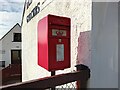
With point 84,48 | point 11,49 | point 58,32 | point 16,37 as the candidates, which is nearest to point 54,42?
point 58,32

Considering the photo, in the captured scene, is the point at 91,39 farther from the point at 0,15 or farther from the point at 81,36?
the point at 0,15

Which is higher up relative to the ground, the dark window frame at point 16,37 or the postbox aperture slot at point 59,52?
the dark window frame at point 16,37

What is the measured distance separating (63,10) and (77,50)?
0.78 meters

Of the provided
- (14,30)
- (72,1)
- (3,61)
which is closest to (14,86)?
(72,1)

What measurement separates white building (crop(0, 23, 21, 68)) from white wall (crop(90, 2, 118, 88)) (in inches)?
659

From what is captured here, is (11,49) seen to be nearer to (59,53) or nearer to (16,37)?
(16,37)

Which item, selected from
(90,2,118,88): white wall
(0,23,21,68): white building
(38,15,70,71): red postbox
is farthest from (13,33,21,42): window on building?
(90,2,118,88): white wall

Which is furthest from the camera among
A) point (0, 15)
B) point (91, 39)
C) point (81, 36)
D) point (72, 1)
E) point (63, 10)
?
point (0, 15)

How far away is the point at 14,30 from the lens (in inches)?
706

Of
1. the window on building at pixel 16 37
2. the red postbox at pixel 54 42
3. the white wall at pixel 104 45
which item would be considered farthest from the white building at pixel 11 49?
the white wall at pixel 104 45

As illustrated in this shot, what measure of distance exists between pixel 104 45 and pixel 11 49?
18.2 m

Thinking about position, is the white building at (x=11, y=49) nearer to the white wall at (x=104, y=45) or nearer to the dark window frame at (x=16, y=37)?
the dark window frame at (x=16, y=37)

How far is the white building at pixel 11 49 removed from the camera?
18.4m

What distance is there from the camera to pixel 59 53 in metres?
1.88
